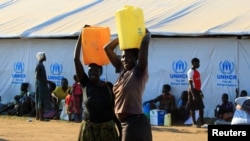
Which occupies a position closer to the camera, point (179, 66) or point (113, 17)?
point (179, 66)

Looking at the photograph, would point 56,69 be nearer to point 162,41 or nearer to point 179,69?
point 162,41

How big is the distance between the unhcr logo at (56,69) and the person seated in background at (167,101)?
2875mm

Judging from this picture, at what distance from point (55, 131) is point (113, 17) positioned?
4.63m

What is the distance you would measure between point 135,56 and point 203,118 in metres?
8.08

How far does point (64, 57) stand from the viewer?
1673cm

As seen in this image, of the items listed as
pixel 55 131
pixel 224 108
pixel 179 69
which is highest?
pixel 179 69

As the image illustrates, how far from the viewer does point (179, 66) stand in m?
15.1

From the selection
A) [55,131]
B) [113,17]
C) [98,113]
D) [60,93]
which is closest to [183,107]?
[55,131]

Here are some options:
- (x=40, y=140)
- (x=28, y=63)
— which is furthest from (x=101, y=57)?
(x=28, y=63)

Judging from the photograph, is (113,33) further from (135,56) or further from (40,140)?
(135,56)

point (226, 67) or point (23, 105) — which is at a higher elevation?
point (226, 67)

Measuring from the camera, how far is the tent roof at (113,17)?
48.0ft

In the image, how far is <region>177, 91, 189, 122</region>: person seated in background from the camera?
1449 centimetres

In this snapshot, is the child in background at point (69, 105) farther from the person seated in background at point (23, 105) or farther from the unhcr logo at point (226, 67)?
the unhcr logo at point (226, 67)
